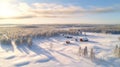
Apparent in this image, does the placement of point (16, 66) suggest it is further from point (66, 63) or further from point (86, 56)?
A: point (86, 56)

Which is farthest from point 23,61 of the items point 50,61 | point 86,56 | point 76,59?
point 86,56

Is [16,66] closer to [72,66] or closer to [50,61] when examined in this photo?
[50,61]

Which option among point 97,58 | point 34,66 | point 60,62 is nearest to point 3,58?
point 34,66

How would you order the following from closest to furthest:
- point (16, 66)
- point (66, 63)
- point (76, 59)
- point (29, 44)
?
1. point (16, 66)
2. point (66, 63)
3. point (76, 59)
4. point (29, 44)

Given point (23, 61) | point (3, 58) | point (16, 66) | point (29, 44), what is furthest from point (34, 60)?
point (29, 44)

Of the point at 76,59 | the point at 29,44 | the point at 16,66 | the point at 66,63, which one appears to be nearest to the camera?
the point at 16,66

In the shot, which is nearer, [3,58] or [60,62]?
[60,62]

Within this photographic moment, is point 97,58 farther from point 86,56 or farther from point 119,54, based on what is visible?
point 119,54

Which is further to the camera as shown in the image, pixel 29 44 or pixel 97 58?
pixel 29 44
